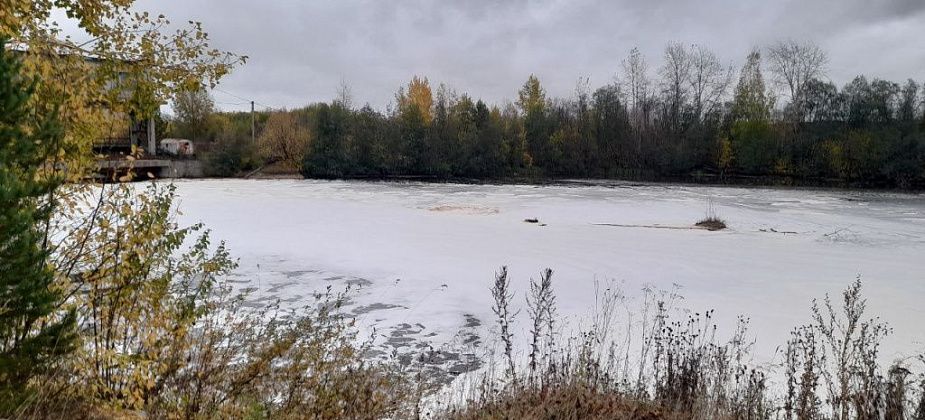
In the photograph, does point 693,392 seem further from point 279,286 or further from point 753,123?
point 753,123

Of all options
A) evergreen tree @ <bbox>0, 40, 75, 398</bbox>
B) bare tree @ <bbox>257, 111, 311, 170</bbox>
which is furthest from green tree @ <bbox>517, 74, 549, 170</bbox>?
evergreen tree @ <bbox>0, 40, 75, 398</bbox>

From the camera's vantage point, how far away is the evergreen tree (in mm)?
2518

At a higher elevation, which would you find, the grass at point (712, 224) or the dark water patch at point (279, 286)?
the grass at point (712, 224)

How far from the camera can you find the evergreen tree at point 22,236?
252 cm

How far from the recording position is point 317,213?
20734 millimetres

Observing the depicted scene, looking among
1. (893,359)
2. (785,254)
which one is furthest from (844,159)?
(893,359)

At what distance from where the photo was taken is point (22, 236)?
258cm

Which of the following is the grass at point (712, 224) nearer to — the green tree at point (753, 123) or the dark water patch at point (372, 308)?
the dark water patch at point (372, 308)

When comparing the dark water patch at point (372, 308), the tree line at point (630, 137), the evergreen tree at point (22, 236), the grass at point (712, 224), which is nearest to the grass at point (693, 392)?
the dark water patch at point (372, 308)

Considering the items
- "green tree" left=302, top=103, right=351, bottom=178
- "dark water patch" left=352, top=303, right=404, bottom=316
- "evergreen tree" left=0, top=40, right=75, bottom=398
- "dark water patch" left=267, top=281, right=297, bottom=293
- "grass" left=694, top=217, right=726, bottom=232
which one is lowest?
"dark water patch" left=352, top=303, right=404, bottom=316

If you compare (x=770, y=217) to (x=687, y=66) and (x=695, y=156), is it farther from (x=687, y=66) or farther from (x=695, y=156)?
(x=687, y=66)

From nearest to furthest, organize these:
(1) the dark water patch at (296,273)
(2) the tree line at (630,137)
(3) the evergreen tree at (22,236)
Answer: (3) the evergreen tree at (22,236) < (1) the dark water patch at (296,273) < (2) the tree line at (630,137)

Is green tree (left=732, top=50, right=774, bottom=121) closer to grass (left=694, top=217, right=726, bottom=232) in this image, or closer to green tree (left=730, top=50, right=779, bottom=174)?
green tree (left=730, top=50, right=779, bottom=174)

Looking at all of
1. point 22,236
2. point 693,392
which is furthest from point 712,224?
point 22,236
